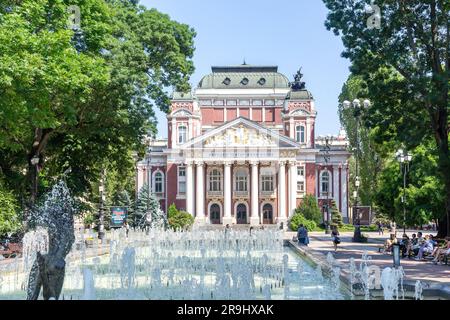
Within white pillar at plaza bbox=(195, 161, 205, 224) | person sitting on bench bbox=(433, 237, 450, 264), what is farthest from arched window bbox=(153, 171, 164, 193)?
person sitting on bench bbox=(433, 237, 450, 264)

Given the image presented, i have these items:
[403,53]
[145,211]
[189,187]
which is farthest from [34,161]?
[189,187]

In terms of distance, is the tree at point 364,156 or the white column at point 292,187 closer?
the tree at point 364,156

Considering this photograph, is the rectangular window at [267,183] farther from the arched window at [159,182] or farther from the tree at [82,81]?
the tree at [82,81]

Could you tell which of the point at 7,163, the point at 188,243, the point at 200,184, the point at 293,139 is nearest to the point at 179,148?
the point at 200,184

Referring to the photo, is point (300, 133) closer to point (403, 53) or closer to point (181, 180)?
point (181, 180)

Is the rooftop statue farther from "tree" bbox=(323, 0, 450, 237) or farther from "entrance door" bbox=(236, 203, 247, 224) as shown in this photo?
"tree" bbox=(323, 0, 450, 237)

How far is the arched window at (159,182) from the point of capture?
66.9 m

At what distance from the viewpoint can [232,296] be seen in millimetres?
13359

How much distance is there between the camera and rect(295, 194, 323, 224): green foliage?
59656mm

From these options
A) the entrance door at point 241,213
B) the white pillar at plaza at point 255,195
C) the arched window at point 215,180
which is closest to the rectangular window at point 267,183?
the white pillar at plaza at point 255,195

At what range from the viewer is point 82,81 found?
2091cm

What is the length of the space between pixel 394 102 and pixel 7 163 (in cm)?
1773

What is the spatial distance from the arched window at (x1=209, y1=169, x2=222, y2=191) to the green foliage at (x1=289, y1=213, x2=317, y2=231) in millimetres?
9139

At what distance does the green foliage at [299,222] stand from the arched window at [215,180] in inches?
360
